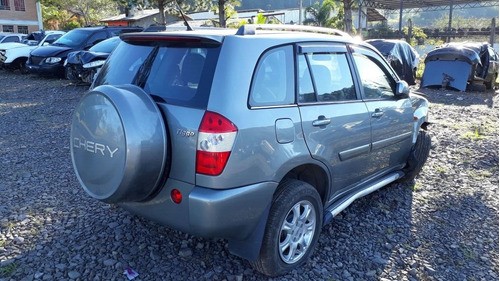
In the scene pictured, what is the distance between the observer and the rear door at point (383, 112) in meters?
3.90

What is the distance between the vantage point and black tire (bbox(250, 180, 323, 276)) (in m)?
3.00

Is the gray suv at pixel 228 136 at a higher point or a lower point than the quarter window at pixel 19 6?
lower

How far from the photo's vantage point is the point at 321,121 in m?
3.21

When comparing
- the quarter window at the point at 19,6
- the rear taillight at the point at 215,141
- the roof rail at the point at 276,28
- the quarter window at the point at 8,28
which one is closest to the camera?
the rear taillight at the point at 215,141

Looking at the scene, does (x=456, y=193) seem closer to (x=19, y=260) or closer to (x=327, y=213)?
(x=327, y=213)

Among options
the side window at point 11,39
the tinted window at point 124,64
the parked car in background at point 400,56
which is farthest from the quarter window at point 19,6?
the tinted window at point 124,64

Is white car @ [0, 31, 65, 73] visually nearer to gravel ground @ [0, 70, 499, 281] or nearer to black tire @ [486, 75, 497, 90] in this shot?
gravel ground @ [0, 70, 499, 281]

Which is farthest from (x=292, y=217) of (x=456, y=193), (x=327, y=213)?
(x=456, y=193)

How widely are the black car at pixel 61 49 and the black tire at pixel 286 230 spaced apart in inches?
434

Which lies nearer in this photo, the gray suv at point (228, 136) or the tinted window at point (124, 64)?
the gray suv at point (228, 136)

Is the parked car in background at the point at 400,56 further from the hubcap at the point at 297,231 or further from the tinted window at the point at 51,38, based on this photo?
the tinted window at the point at 51,38

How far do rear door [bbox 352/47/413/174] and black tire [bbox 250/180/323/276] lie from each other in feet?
3.10

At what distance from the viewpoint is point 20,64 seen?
1595 cm

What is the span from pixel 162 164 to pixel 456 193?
143 inches
